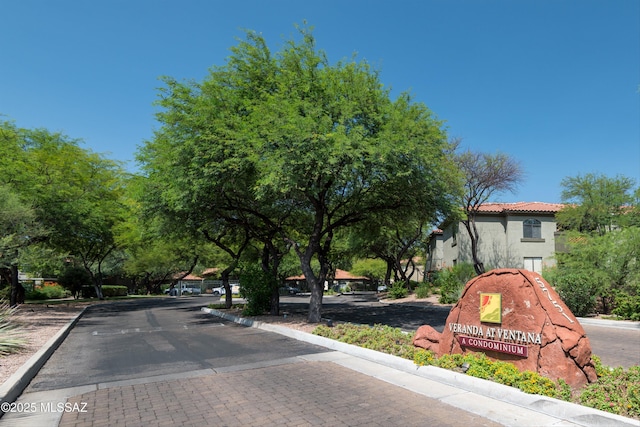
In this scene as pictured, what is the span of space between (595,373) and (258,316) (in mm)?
13722

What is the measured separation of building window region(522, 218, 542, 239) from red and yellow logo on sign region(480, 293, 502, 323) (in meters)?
27.7

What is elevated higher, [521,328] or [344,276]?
[521,328]

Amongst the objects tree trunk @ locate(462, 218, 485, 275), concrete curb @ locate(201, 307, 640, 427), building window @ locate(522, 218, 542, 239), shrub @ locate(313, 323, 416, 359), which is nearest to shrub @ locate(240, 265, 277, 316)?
shrub @ locate(313, 323, 416, 359)

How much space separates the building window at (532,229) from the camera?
32.8 meters

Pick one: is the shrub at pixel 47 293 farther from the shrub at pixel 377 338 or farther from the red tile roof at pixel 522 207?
the red tile roof at pixel 522 207

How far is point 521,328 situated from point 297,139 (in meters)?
7.62

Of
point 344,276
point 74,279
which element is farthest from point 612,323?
point 344,276

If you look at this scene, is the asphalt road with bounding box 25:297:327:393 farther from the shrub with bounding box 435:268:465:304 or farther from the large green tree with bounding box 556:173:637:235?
the large green tree with bounding box 556:173:637:235

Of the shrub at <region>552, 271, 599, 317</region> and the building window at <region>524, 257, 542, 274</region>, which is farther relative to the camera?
the building window at <region>524, 257, 542, 274</region>

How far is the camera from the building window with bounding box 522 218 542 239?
3281 cm

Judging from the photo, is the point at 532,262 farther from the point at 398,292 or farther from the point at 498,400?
the point at 498,400

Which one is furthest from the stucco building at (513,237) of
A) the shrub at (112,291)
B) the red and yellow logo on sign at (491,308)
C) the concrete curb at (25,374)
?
the shrub at (112,291)

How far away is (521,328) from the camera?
23.7 feet

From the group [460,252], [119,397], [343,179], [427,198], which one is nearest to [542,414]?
[119,397]
